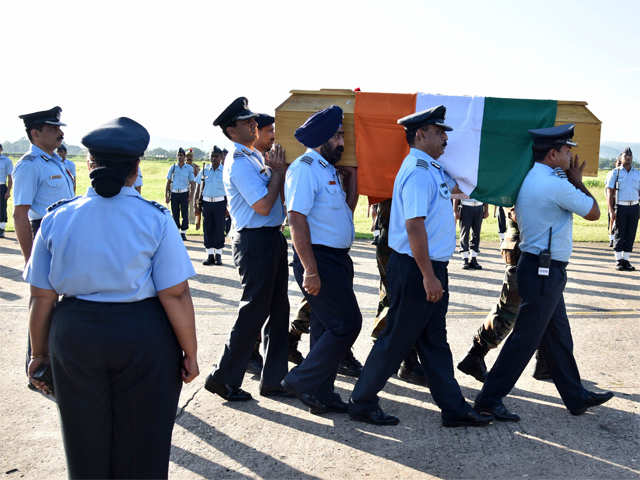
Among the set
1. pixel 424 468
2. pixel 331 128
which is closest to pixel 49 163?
pixel 331 128

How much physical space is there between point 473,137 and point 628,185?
7065mm

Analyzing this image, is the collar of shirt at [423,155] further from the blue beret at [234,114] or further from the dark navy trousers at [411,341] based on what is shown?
the blue beret at [234,114]

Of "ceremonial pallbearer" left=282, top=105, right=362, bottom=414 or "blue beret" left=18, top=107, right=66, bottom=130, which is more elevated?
"blue beret" left=18, top=107, right=66, bottom=130

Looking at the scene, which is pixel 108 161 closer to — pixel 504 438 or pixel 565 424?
pixel 504 438

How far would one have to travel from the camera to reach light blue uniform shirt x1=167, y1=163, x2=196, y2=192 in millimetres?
13477

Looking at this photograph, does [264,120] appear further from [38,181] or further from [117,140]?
[117,140]

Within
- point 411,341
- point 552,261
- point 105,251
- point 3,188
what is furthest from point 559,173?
point 3,188

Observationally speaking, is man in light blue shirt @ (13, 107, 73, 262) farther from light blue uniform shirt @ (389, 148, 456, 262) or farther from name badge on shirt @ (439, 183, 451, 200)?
name badge on shirt @ (439, 183, 451, 200)

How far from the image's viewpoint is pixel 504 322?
4785 mm

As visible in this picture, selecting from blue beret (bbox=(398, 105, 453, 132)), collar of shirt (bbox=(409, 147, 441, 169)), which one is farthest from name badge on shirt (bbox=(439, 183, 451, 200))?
blue beret (bbox=(398, 105, 453, 132))

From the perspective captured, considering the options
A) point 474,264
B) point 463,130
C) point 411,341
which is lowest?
point 474,264

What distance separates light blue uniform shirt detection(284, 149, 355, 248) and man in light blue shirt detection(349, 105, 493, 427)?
0.37m

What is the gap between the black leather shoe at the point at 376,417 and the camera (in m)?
4.13

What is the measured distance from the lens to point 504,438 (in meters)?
3.94
